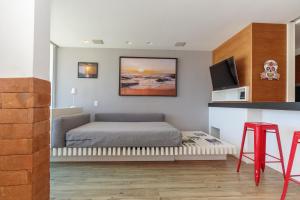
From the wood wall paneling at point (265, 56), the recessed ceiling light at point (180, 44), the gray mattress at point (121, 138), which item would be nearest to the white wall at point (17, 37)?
the gray mattress at point (121, 138)

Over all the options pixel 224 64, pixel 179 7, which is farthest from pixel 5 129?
pixel 224 64

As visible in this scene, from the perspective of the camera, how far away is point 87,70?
451cm

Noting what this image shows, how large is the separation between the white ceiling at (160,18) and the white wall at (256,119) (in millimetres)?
1357

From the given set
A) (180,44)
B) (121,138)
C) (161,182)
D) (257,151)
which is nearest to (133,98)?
(180,44)

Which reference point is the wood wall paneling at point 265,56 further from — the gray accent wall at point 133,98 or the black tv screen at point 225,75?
the gray accent wall at point 133,98

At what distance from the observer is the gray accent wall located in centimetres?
448

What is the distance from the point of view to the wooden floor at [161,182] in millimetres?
2053

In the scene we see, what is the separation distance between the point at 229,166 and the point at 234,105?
0.98 m

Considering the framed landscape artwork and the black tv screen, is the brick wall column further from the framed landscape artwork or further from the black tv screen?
the framed landscape artwork

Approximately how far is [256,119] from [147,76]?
2.37 metres

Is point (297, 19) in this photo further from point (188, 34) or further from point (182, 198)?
point (182, 198)

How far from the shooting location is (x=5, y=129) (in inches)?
45.9

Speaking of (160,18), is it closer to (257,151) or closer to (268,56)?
(268,56)

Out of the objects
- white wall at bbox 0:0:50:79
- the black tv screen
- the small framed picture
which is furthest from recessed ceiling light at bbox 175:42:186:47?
white wall at bbox 0:0:50:79
